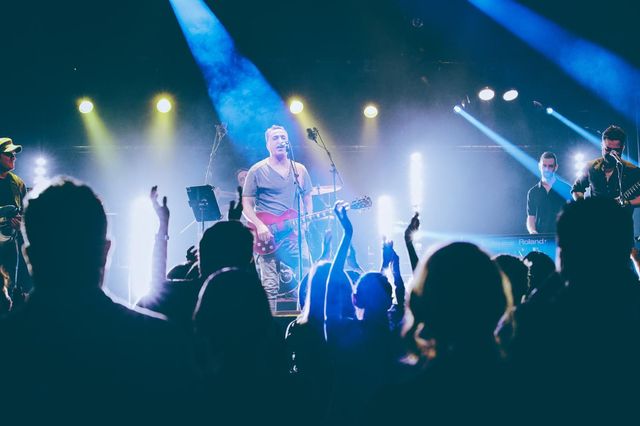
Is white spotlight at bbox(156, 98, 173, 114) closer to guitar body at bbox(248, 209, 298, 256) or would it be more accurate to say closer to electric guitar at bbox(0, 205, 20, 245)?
guitar body at bbox(248, 209, 298, 256)

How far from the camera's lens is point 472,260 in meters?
1.46

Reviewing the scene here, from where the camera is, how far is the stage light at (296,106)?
945 centimetres

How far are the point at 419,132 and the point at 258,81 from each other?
3.30m

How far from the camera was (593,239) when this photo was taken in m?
1.67

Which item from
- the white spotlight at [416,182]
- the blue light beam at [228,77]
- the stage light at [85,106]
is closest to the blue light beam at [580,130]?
the white spotlight at [416,182]

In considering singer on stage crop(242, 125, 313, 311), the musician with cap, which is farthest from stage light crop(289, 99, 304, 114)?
the musician with cap

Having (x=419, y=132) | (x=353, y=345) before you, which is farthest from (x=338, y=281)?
(x=419, y=132)

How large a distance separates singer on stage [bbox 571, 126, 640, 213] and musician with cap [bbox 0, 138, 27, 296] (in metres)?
6.39

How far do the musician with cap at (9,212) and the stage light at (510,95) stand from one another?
794 cm

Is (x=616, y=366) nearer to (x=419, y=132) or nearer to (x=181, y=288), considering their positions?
(x=181, y=288)

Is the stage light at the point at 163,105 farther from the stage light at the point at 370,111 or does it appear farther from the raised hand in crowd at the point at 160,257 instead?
the raised hand in crowd at the point at 160,257

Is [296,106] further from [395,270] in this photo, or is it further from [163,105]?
[395,270]

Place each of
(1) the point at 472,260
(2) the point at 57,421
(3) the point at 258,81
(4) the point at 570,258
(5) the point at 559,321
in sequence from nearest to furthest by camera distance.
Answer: (2) the point at 57,421, (1) the point at 472,260, (5) the point at 559,321, (4) the point at 570,258, (3) the point at 258,81

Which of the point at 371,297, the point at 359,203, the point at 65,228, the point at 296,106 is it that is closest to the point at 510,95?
the point at 296,106
